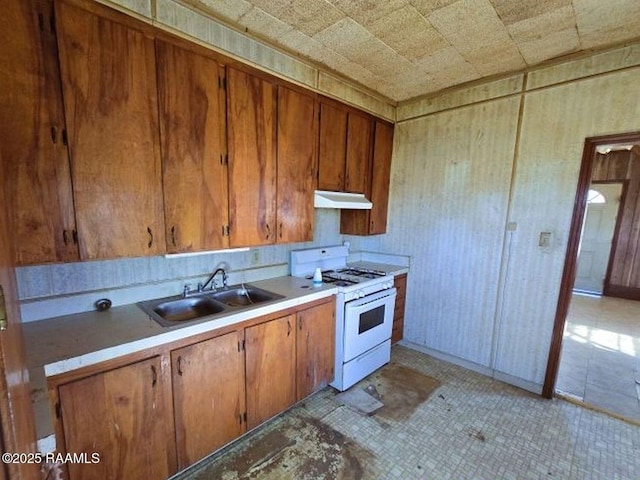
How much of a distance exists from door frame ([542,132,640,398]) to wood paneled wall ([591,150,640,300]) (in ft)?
14.3

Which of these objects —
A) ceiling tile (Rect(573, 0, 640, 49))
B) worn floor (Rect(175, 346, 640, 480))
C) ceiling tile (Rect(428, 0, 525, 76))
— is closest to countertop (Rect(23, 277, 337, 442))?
worn floor (Rect(175, 346, 640, 480))

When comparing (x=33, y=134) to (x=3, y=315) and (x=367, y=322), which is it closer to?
(x=3, y=315)

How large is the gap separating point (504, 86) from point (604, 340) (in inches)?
138

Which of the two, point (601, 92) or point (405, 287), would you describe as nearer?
point (601, 92)

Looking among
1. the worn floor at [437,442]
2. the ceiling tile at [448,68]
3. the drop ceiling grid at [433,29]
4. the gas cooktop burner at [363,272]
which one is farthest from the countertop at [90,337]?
the ceiling tile at [448,68]

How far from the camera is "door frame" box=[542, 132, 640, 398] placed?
84.0 inches

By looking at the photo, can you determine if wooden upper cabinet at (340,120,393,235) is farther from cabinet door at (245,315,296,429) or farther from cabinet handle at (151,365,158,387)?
cabinet handle at (151,365,158,387)

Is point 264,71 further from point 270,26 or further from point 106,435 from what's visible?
point 106,435

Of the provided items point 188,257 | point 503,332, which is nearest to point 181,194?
point 188,257

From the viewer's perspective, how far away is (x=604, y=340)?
11.8ft

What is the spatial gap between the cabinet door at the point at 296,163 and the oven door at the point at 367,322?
77 centimetres

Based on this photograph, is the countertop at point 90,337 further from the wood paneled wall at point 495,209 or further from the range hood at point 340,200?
the wood paneled wall at point 495,209

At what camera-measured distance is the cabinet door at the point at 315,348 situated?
7.15 feet

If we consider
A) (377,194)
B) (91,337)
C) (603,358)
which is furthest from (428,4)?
(603,358)
